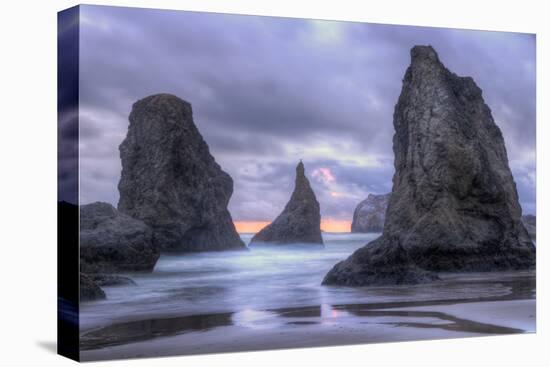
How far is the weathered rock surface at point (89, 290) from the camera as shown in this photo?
12.6 meters

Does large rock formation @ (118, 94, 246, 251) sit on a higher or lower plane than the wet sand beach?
higher

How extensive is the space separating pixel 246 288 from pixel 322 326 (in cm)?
124

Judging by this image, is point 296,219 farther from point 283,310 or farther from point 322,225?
point 283,310

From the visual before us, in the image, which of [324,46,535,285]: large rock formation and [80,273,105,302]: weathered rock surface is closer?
[80,273,105,302]: weathered rock surface

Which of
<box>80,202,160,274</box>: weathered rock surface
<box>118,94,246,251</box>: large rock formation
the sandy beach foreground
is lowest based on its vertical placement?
the sandy beach foreground

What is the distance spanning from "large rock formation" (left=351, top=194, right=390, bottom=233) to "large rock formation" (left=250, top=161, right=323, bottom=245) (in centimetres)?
61

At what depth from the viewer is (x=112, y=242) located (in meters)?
13.1

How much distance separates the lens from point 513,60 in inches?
640

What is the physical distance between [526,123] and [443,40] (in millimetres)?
2119

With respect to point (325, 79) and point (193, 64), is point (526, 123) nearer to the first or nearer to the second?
point (325, 79)

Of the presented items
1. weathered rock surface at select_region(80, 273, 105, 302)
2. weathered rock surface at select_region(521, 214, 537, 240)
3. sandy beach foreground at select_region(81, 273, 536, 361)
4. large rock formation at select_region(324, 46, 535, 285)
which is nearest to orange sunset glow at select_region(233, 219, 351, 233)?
large rock formation at select_region(324, 46, 535, 285)

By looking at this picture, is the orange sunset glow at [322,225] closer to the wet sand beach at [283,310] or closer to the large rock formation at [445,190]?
the wet sand beach at [283,310]

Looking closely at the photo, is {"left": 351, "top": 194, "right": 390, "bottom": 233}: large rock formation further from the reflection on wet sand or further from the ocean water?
the reflection on wet sand

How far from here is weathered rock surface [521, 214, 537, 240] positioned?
53.5 feet
